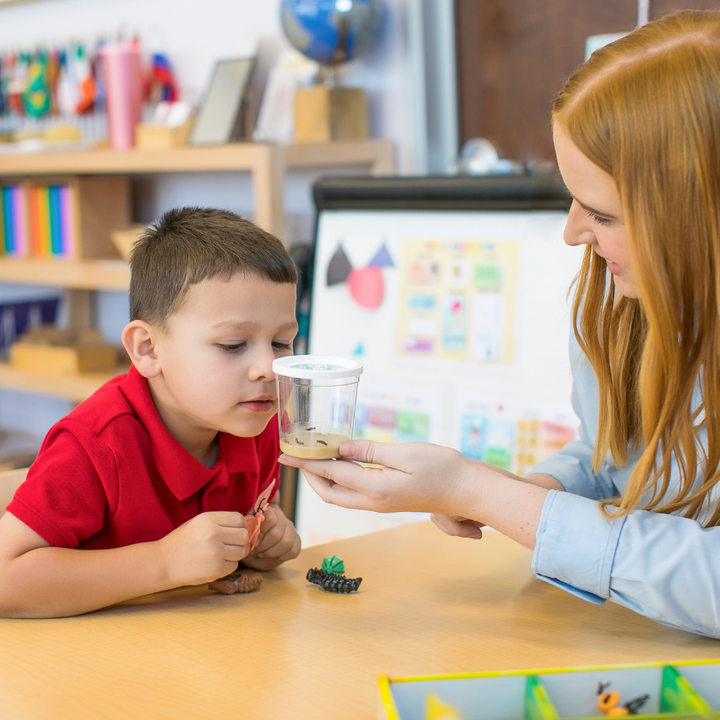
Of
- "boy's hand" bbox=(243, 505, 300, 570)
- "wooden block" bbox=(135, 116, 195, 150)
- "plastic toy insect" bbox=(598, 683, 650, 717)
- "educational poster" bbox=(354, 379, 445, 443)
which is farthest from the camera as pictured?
"wooden block" bbox=(135, 116, 195, 150)

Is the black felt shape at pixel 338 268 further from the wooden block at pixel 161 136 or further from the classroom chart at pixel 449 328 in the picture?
the wooden block at pixel 161 136

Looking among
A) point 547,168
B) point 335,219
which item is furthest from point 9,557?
point 547,168

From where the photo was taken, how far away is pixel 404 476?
917mm

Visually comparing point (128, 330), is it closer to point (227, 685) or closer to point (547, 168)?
point (227, 685)

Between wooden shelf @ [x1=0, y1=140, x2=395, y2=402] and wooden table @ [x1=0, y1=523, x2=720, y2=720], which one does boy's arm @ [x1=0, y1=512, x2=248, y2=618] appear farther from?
wooden shelf @ [x1=0, y1=140, x2=395, y2=402]

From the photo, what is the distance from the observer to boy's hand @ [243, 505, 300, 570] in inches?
41.1

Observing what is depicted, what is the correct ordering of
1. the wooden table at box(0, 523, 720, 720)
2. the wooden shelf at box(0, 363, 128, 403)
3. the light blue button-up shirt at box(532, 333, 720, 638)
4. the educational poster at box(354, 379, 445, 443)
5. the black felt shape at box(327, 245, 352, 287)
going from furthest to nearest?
the wooden shelf at box(0, 363, 128, 403)
the black felt shape at box(327, 245, 352, 287)
the educational poster at box(354, 379, 445, 443)
the light blue button-up shirt at box(532, 333, 720, 638)
the wooden table at box(0, 523, 720, 720)

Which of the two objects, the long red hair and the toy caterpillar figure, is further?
the toy caterpillar figure

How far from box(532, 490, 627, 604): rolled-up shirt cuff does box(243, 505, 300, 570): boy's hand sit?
1.05ft

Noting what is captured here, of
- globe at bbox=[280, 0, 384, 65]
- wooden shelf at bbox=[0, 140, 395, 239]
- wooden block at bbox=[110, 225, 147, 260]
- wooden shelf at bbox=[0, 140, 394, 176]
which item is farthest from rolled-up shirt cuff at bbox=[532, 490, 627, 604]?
wooden block at bbox=[110, 225, 147, 260]

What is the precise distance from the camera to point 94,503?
0.95 m

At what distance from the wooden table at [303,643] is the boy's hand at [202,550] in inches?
1.5

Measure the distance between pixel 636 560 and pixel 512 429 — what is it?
1021 mm

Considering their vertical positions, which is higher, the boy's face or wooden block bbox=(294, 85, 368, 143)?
wooden block bbox=(294, 85, 368, 143)
